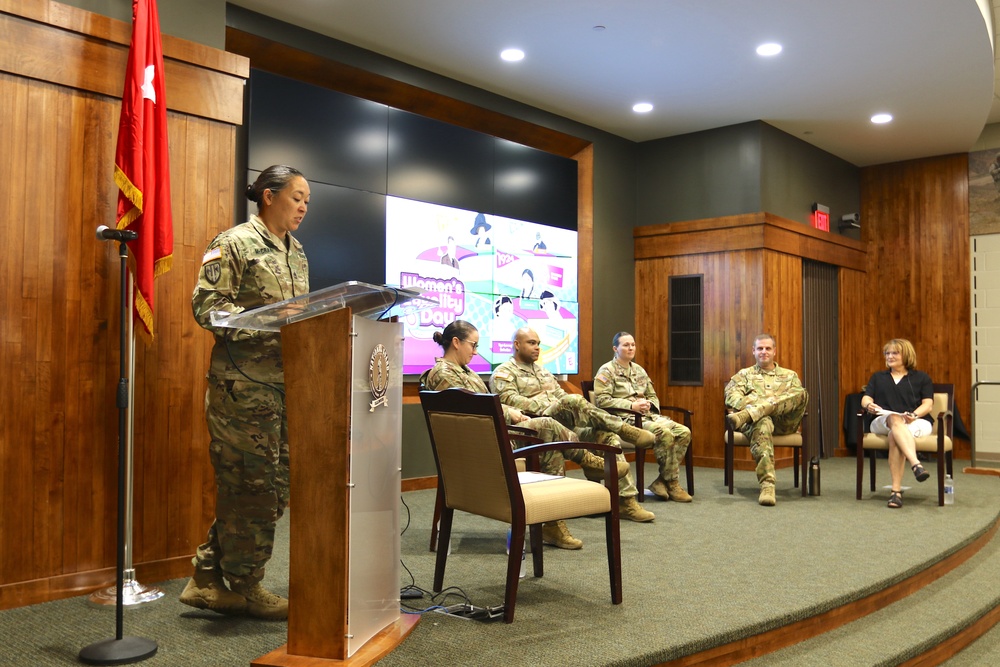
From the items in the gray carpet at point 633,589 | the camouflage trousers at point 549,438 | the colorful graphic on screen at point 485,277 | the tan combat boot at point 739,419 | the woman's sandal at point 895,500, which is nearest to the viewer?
the gray carpet at point 633,589

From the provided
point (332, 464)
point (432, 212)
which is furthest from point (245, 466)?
point (432, 212)

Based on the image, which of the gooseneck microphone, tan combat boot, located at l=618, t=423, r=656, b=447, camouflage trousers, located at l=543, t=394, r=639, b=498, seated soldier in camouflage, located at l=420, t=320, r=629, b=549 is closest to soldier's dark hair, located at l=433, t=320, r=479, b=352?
seated soldier in camouflage, located at l=420, t=320, r=629, b=549

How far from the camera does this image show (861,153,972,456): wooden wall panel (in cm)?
951

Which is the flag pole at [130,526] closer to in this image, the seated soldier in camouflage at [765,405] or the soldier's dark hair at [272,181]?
the soldier's dark hair at [272,181]

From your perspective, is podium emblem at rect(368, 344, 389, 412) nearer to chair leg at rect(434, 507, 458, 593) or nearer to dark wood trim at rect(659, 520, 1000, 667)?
chair leg at rect(434, 507, 458, 593)

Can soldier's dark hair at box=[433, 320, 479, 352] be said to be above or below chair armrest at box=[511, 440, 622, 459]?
above

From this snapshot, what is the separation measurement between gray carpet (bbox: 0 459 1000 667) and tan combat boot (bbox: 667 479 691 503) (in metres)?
0.19

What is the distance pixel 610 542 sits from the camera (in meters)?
3.33

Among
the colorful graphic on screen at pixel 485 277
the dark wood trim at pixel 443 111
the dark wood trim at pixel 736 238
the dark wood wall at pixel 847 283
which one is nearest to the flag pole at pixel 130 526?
the colorful graphic on screen at pixel 485 277

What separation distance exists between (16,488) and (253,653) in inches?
51.7

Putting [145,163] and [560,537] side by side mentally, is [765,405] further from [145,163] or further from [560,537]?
[145,163]

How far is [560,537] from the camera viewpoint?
4352 millimetres

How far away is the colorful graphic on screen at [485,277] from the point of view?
653cm

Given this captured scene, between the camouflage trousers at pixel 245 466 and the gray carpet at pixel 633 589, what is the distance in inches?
10.7
